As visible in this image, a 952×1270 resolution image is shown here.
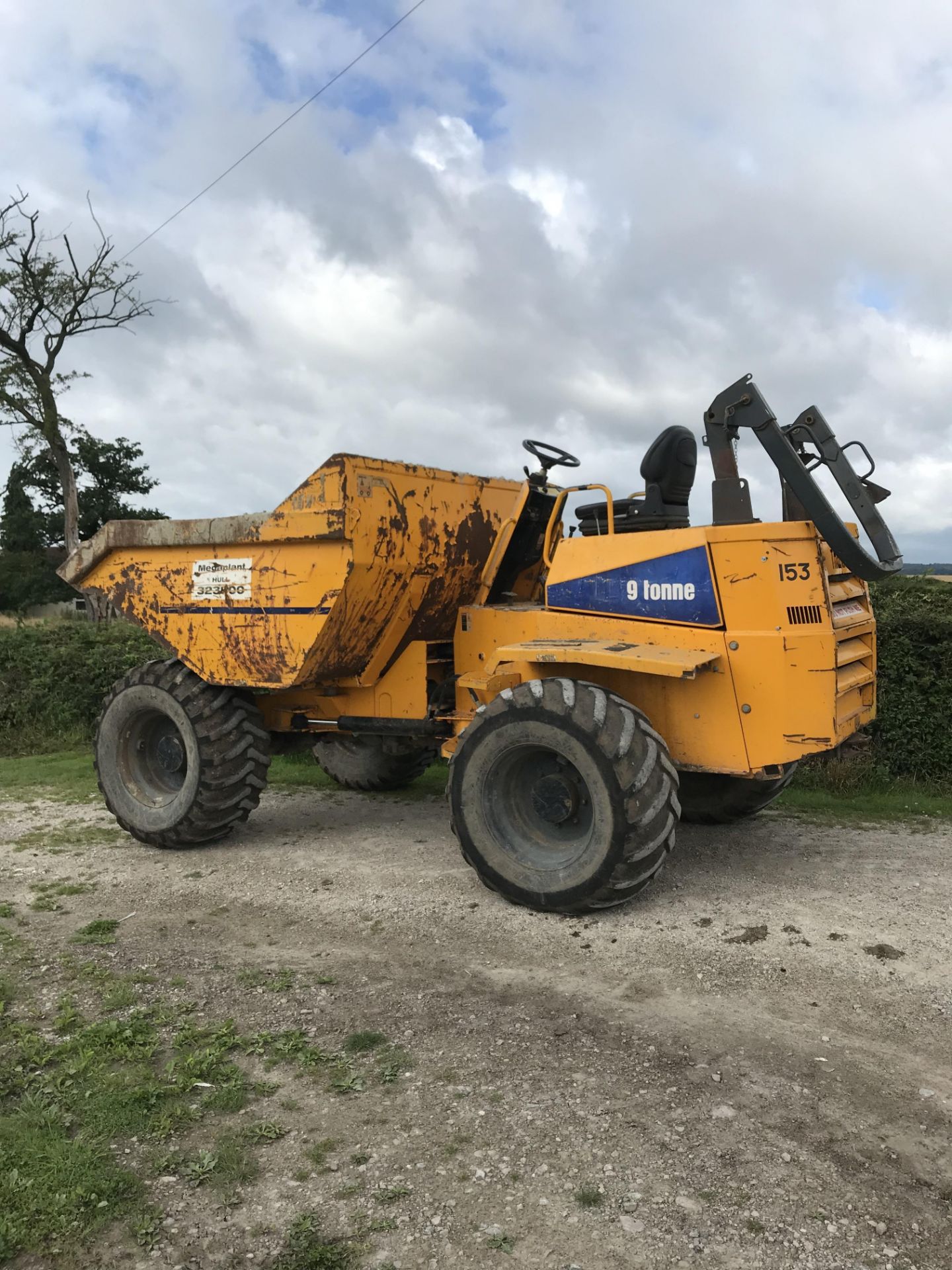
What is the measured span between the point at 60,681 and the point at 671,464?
8.62 meters

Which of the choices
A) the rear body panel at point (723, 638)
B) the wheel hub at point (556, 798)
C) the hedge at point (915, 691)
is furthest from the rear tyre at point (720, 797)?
the hedge at point (915, 691)

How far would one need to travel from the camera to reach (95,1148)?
9.64ft

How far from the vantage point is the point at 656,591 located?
17.5 ft

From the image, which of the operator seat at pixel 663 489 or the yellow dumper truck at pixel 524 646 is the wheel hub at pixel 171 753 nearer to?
the yellow dumper truck at pixel 524 646

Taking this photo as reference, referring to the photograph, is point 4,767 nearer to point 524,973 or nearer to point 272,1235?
point 524,973

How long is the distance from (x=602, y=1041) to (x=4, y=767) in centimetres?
→ 830

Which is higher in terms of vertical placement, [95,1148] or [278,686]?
[278,686]

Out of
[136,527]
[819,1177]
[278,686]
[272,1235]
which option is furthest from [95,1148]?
[136,527]

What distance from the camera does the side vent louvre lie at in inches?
194

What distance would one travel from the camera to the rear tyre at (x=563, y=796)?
4.82 m

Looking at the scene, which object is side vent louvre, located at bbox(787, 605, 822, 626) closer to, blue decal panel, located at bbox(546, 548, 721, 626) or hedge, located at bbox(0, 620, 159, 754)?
blue decal panel, located at bbox(546, 548, 721, 626)

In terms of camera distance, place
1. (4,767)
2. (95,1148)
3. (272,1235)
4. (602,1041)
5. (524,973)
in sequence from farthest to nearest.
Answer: (4,767) < (524,973) < (602,1041) < (95,1148) < (272,1235)

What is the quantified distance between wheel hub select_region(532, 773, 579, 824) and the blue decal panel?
102cm

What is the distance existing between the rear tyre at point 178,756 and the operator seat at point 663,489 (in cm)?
275
